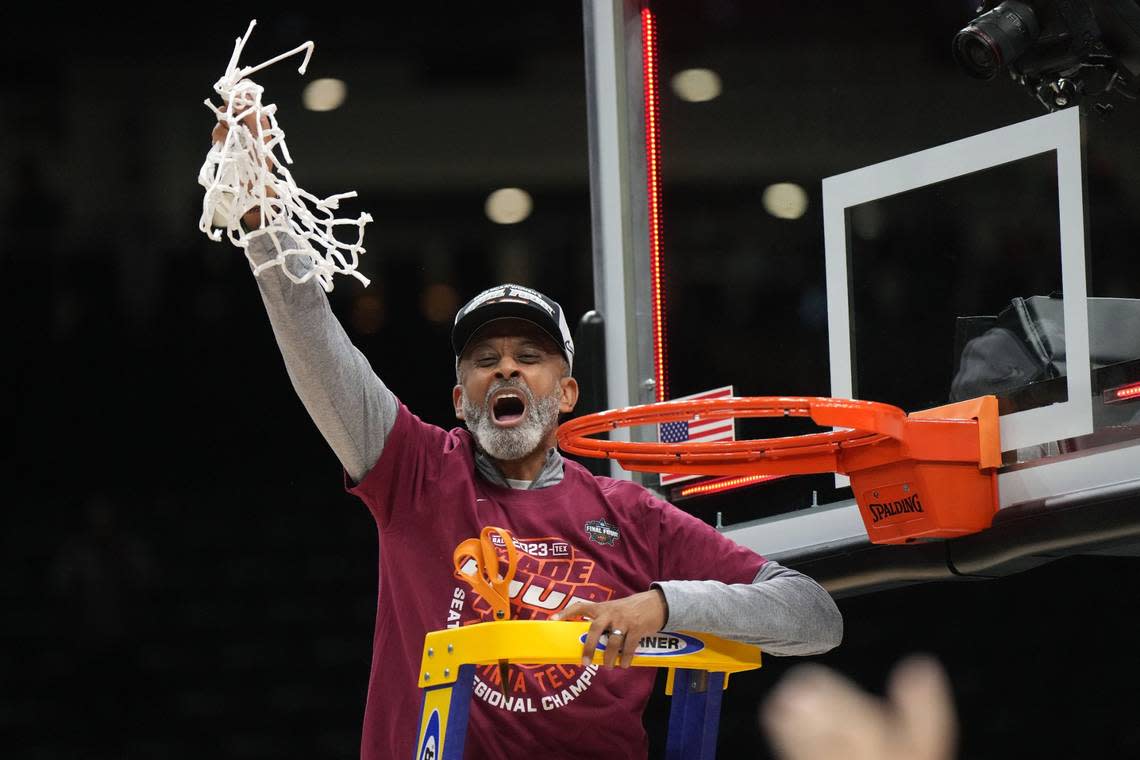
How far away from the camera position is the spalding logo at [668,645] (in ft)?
5.30

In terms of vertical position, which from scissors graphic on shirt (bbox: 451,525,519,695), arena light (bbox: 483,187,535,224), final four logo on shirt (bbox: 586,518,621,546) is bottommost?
scissors graphic on shirt (bbox: 451,525,519,695)

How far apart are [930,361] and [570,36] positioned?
11.3ft

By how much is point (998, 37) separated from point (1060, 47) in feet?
0.29

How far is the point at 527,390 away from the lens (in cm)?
191

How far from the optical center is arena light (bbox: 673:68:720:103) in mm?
3135

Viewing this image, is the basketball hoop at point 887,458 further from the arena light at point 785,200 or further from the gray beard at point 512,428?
the arena light at point 785,200

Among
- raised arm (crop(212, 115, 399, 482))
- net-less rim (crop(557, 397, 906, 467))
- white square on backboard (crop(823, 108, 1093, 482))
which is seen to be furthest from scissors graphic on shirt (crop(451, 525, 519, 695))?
white square on backboard (crop(823, 108, 1093, 482))

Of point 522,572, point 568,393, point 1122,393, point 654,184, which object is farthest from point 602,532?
point 654,184

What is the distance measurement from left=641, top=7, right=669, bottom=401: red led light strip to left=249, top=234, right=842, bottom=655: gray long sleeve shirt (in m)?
1.17

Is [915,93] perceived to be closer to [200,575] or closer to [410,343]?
[410,343]

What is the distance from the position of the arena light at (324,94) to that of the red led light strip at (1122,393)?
374 cm

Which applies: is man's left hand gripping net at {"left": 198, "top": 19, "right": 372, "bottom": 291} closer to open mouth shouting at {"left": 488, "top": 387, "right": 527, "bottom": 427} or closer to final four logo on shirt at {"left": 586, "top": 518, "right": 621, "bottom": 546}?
open mouth shouting at {"left": 488, "top": 387, "right": 527, "bottom": 427}

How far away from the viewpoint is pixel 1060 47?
7.64ft

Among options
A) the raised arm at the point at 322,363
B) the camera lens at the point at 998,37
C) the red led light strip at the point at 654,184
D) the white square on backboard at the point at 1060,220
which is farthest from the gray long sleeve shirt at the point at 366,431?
→ the red led light strip at the point at 654,184
